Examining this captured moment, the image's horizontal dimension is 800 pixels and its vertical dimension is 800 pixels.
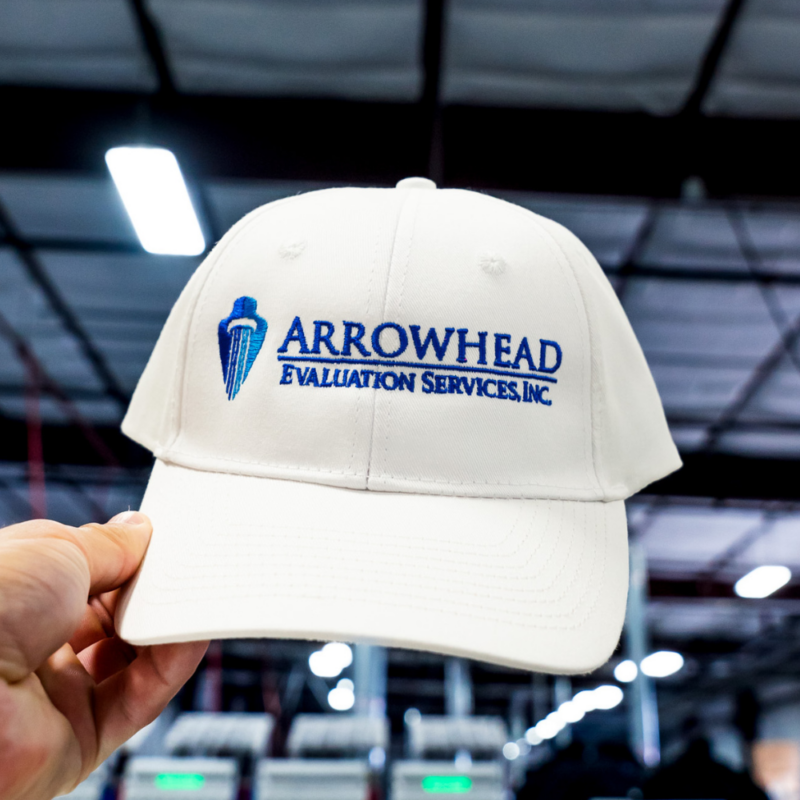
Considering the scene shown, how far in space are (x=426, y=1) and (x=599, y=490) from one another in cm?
259

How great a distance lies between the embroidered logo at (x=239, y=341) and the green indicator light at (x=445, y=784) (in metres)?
3.48

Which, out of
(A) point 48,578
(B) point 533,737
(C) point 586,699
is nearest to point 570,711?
(C) point 586,699

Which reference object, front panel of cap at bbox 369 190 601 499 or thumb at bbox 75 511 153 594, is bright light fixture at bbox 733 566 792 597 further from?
thumb at bbox 75 511 153 594

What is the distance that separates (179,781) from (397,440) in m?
3.73

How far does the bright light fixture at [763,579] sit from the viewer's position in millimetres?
7746

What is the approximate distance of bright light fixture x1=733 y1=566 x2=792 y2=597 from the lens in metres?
7.75

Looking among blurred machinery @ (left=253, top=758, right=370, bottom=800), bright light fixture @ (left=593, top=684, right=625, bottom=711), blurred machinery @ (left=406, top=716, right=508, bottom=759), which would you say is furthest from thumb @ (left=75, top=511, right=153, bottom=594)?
bright light fixture @ (left=593, top=684, right=625, bottom=711)

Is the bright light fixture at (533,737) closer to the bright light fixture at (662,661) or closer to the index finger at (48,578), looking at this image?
the bright light fixture at (662,661)

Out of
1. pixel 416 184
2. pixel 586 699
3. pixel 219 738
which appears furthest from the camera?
pixel 586 699

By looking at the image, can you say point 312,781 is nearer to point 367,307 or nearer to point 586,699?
point 367,307

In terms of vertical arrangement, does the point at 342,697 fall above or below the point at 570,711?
above

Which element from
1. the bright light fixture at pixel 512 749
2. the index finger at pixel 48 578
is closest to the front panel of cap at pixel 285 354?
the index finger at pixel 48 578

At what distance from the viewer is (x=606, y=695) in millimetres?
15703

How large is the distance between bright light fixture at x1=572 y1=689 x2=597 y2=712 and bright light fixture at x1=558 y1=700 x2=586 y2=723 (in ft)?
0.41
